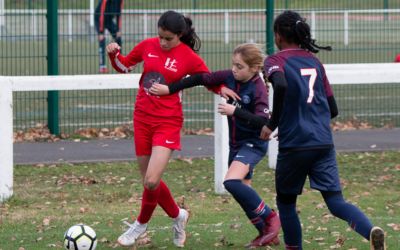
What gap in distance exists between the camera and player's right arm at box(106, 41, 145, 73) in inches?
351

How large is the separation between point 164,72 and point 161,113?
1.06 feet

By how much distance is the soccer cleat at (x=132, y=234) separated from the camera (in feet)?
28.5

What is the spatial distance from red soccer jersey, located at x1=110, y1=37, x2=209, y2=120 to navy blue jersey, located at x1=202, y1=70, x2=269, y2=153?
17 cm

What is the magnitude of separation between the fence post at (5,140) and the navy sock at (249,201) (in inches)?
108

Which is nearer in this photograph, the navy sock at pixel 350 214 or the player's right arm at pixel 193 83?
the navy sock at pixel 350 214

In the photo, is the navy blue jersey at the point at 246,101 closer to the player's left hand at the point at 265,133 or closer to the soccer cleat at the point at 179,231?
the player's left hand at the point at 265,133

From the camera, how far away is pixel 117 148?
14.0 meters

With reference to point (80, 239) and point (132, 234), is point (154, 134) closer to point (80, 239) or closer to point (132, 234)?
point (132, 234)

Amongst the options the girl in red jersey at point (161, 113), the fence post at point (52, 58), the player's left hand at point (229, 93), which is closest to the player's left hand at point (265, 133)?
the player's left hand at point (229, 93)

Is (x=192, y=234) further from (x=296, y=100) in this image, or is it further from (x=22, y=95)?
(x=22, y=95)

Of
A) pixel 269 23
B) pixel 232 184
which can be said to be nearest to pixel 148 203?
pixel 232 184

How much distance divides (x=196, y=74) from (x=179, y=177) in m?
Answer: 3.51

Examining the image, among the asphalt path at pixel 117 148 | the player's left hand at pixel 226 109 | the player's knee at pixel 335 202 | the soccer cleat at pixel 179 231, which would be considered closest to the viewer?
the player's knee at pixel 335 202

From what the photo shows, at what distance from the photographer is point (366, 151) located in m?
13.8
